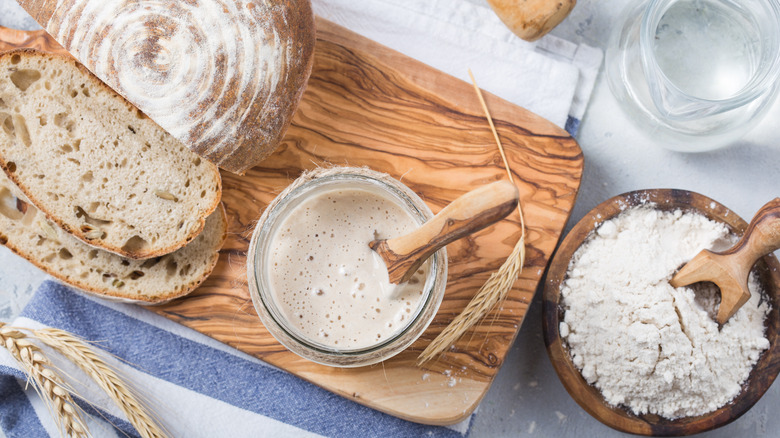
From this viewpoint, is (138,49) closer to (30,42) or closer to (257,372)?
(30,42)

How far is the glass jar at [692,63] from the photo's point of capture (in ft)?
4.34

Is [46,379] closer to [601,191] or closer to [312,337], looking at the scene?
[312,337]

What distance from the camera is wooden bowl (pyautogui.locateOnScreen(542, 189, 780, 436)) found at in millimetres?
1308

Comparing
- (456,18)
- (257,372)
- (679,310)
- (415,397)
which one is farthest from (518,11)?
(257,372)

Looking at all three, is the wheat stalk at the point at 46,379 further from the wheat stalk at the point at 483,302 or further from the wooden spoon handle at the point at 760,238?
the wooden spoon handle at the point at 760,238

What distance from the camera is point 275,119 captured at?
126cm

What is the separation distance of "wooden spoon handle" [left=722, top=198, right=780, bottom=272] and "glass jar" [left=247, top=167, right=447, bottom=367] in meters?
0.63

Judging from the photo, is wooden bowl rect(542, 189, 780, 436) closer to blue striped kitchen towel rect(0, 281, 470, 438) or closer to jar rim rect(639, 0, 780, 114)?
jar rim rect(639, 0, 780, 114)

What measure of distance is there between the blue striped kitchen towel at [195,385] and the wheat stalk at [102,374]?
6 cm

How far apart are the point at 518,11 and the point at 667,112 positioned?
16.3 inches

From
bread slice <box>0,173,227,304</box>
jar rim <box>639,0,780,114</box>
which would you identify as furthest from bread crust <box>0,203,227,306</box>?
jar rim <box>639,0,780,114</box>

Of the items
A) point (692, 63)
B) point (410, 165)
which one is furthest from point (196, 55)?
point (692, 63)

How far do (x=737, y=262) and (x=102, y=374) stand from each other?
1399mm

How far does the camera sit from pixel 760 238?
1.22m
